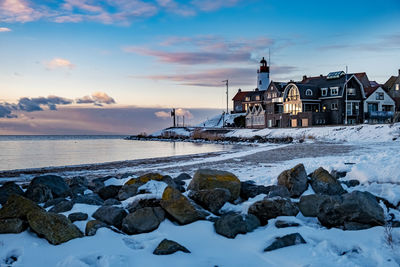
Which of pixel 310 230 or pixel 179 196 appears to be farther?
pixel 179 196

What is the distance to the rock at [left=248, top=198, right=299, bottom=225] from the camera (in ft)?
23.0

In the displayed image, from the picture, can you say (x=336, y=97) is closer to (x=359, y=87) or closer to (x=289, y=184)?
(x=359, y=87)

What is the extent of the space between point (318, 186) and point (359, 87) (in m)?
57.7

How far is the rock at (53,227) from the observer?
596cm

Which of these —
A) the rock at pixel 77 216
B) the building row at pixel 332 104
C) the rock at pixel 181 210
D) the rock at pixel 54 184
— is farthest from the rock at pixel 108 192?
the building row at pixel 332 104

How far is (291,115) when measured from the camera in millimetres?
63000

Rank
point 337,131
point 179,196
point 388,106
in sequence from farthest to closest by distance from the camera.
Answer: point 388,106, point 337,131, point 179,196

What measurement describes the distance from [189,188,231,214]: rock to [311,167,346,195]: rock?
274 cm

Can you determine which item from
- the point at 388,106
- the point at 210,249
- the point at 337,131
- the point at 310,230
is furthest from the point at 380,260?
the point at 388,106

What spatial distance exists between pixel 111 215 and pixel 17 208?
1.87 metres

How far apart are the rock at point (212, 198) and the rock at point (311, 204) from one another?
1.73m

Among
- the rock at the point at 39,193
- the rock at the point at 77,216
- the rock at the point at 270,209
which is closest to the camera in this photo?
the rock at the point at 77,216

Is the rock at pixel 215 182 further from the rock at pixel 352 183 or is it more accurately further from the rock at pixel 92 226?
the rock at pixel 352 183

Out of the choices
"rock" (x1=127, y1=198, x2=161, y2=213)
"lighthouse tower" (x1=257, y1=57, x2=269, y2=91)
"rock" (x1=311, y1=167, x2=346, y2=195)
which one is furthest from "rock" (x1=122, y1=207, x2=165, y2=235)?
"lighthouse tower" (x1=257, y1=57, x2=269, y2=91)
